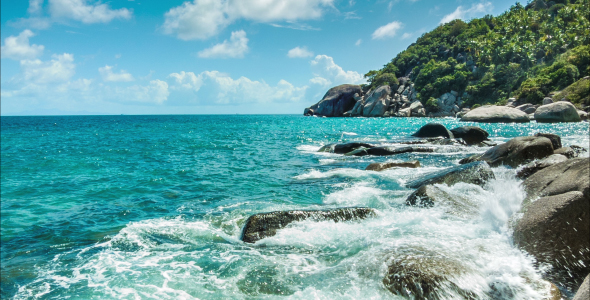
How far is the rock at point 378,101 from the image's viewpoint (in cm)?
8900

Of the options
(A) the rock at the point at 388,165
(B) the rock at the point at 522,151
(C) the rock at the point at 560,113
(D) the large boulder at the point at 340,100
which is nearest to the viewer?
(B) the rock at the point at 522,151

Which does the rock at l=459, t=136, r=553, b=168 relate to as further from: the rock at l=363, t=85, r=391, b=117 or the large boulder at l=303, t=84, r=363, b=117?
the large boulder at l=303, t=84, r=363, b=117

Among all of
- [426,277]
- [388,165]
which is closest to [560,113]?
[388,165]

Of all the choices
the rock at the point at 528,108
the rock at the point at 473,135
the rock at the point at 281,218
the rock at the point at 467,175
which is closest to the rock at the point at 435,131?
the rock at the point at 473,135

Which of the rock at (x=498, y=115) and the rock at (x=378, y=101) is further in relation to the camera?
the rock at (x=378, y=101)

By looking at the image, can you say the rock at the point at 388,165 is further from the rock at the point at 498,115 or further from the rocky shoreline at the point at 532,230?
the rock at the point at 498,115


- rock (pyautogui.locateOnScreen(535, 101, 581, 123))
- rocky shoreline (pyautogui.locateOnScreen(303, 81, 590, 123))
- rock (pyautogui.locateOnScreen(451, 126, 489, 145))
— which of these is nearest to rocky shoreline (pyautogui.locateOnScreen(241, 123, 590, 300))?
rock (pyautogui.locateOnScreen(451, 126, 489, 145))

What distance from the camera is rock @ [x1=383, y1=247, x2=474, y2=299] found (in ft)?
15.1

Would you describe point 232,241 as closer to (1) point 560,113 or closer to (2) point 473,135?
(2) point 473,135

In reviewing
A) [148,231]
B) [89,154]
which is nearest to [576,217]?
[148,231]

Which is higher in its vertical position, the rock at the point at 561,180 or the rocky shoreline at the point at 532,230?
the rock at the point at 561,180

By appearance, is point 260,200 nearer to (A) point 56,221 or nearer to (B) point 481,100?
(A) point 56,221

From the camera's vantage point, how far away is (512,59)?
3073 inches

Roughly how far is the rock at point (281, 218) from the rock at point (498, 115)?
159 feet
